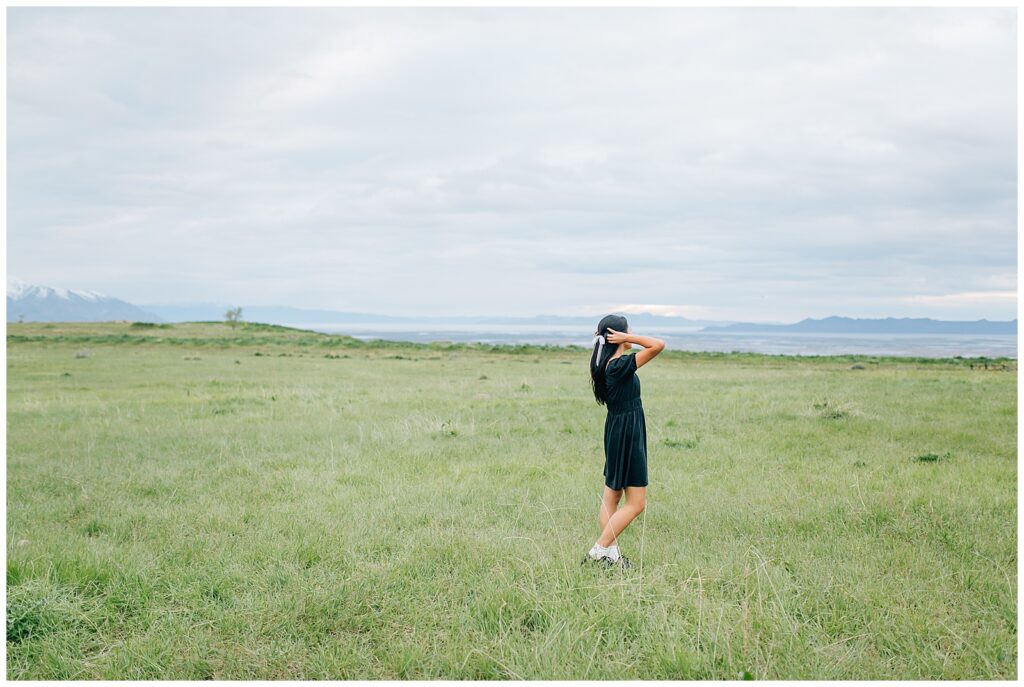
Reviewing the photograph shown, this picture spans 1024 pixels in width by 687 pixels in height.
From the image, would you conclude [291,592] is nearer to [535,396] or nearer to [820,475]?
[820,475]

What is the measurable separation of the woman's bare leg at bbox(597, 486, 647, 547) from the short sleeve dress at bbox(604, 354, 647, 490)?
10 centimetres

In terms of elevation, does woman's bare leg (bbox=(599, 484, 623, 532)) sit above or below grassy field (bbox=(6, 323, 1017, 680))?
above

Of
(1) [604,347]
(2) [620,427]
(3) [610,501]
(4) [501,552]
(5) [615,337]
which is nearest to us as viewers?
(5) [615,337]

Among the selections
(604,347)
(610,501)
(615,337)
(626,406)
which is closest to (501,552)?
(610,501)

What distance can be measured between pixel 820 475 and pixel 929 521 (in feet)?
8.83

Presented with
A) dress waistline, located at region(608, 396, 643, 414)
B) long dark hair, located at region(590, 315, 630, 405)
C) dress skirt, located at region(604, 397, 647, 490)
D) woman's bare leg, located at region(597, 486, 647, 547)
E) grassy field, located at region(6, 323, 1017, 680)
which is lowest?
grassy field, located at region(6, 323, 1017, 680)

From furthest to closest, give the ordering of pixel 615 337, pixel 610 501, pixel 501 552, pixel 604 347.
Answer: pixel 501 552, pixel 610 501, pixel 604 347, pixel 615 337

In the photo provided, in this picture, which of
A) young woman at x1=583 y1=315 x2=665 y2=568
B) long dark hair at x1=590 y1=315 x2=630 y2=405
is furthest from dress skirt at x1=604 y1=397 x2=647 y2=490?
long dark hair at x1=590 y1=315 x2=630 y2=405

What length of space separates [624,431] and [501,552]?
1.80 meters

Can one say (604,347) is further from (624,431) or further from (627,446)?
(627,446)

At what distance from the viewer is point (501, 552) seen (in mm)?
7129

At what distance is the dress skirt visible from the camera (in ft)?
22.3

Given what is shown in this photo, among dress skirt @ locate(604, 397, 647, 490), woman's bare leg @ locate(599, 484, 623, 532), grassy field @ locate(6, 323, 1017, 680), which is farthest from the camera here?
woman's bare leg @ locate(599, 484, 623, 532)

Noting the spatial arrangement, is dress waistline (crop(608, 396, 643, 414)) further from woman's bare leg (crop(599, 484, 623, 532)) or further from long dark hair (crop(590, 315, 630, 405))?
woman's bare leg (crop(599, 484, 623, 532))
